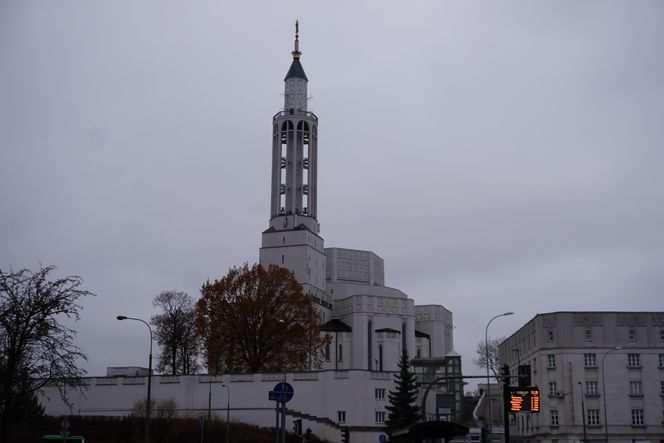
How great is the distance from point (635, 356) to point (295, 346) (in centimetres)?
2920

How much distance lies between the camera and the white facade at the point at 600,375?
212 feet

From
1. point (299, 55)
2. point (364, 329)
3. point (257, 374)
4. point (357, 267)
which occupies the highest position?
point (299, 55)

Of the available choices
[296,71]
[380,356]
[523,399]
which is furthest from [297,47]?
[523,399]

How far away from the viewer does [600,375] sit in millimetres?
65625

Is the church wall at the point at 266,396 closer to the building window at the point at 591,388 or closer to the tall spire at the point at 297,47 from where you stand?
the building window at the point at 591,388

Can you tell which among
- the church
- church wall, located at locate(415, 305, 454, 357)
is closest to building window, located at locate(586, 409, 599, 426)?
the church

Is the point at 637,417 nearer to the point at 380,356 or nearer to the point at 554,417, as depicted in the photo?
the point at 554,417

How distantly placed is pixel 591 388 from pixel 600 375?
130 centimetres

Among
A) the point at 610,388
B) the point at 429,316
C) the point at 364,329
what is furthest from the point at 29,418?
the point at 429,316

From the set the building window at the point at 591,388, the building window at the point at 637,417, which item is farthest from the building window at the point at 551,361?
the building window at the point at 637,417

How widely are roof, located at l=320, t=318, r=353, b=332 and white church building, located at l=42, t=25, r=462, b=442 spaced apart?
134mm

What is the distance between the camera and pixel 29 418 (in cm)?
4506

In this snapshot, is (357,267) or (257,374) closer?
(257,374)

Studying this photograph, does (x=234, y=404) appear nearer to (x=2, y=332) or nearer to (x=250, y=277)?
(x=250, y=277)
